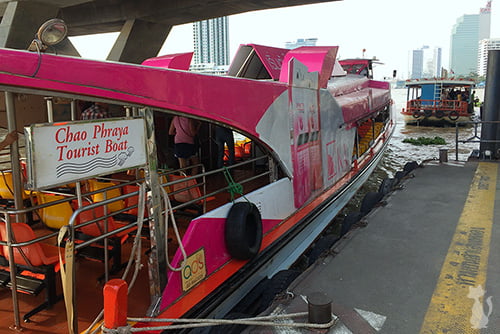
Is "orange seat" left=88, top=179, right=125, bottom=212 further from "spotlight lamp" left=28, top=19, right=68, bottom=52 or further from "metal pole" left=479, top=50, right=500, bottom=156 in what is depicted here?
"metal pole" left=479, top=50, right=500, bottom=156

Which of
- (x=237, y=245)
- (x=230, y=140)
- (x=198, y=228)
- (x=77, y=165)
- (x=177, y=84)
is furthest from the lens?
(x=230, y=140)

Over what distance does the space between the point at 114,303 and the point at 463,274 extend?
3276mm

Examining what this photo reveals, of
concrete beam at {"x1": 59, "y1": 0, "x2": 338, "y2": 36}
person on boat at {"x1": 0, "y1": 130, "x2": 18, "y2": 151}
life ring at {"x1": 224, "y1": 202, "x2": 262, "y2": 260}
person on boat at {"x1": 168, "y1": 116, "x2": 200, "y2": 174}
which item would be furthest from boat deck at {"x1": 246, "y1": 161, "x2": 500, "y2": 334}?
concrete beam at {"x1": 59, "y1": 0, "x2": 338, "y2": 36}

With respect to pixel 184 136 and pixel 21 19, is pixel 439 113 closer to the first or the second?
pixel 184 136

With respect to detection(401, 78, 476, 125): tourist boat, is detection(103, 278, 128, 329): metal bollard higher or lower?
lower

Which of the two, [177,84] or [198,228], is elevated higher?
[177,84]

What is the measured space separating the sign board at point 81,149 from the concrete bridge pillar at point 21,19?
45.2 feet

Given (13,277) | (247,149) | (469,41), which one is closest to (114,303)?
(13,277)

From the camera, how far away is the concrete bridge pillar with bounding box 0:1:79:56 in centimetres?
1517

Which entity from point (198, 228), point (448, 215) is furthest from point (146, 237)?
point (448, 215)

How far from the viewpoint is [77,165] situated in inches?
104

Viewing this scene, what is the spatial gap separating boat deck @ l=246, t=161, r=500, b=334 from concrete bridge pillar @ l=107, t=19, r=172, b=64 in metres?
18.0

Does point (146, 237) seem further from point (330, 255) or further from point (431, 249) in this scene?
point (431, 249)

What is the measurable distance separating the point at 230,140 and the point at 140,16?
1565cm
